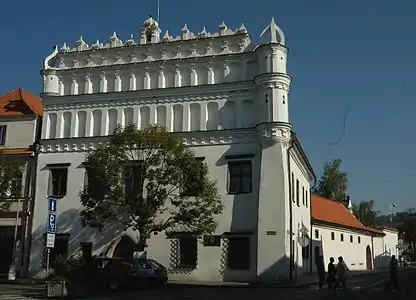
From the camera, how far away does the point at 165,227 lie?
3133cm

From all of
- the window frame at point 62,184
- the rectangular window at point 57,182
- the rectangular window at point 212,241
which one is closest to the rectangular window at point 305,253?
the rectangular window at point 212,241

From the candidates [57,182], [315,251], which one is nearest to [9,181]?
[57,182]

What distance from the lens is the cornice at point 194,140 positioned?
3419 centimetres

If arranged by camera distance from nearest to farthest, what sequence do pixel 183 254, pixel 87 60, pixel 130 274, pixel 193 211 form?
pixel 130 274
pixel 193 211
pixel 183 254
pixel 87 60

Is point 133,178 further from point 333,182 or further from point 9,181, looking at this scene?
point 333,182

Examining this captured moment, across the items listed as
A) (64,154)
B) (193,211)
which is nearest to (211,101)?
(193,211)

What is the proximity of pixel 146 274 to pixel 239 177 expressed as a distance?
29.7 feet

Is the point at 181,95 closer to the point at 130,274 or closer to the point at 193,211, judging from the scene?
the point at 193,211

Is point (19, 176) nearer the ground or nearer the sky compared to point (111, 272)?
nearer the sky

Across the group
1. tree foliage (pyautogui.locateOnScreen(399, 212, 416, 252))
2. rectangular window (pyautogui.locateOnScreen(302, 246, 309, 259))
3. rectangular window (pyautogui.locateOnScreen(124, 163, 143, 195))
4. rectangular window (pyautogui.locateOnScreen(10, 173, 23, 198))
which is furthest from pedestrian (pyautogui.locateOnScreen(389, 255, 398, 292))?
tree foliage (pyautogui.locateOnScreen(399, 212, 416, 252))

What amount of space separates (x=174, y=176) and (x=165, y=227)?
2918mm

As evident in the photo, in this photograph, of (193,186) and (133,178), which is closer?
(193,186)

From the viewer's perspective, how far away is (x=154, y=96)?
120 feet

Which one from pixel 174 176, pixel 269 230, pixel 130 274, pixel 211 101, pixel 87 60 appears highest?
pixel 87 60
